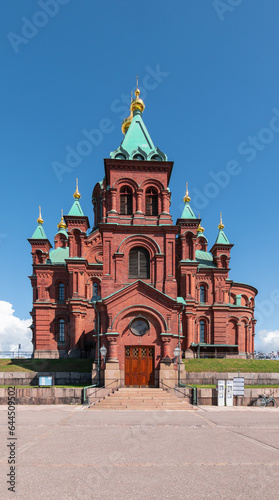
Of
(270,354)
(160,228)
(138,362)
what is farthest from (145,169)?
(270,354)

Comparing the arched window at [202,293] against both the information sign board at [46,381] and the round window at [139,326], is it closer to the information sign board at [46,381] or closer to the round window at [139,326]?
the round window at [139,326]

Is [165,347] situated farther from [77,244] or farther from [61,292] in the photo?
[61,292]

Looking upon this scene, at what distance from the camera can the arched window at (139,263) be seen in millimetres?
24656

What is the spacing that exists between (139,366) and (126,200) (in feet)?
39.5

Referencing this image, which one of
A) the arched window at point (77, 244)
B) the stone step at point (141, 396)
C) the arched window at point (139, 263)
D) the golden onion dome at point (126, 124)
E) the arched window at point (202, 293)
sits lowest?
the stone step at point (141, 396)

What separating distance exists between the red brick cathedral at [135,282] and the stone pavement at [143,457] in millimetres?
7390

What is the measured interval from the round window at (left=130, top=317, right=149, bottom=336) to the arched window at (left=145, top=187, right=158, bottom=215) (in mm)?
8343

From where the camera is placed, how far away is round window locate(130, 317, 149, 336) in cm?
2247

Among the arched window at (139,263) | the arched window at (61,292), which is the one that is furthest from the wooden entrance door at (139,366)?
the arched window at (61,292)

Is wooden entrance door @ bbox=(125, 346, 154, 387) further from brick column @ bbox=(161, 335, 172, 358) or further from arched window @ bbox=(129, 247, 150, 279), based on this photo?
arched window @ bbox=(129, 247, 150, 279)

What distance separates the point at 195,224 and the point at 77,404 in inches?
962

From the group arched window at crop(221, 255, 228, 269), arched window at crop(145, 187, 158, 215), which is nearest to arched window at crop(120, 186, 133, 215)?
arched window at crop(145, 187, 158, 215)

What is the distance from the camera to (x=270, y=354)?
46.4 metres

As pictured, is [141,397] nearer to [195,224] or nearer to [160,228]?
[160,228]
